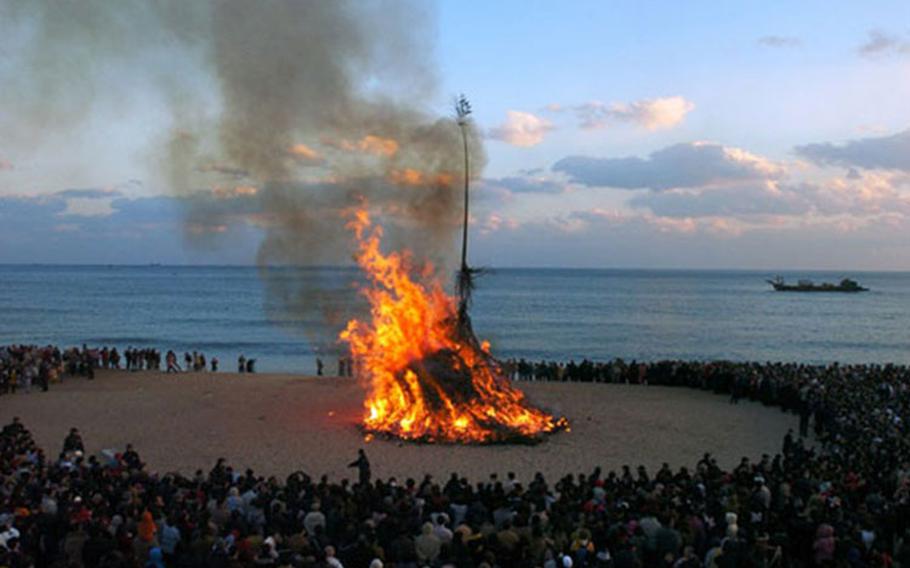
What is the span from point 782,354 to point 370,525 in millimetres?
63532

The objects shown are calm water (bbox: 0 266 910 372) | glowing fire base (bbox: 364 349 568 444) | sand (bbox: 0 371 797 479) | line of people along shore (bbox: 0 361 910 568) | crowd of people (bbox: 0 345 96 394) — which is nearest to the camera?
line of people along shore (bbox: 0 361 910 568)

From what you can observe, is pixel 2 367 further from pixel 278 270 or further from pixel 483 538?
pixel 483 538

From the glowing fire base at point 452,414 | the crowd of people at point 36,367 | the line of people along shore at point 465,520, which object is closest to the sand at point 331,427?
the glowing fire base at point 452,414

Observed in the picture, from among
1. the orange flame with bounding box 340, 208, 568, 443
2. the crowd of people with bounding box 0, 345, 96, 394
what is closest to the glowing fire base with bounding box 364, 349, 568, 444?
the orange flame with bounding box 340, 208, 568, 443

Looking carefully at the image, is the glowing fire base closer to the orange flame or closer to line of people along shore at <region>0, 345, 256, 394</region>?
the orange flame

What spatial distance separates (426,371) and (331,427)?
392 cm

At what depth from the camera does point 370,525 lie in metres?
11.6

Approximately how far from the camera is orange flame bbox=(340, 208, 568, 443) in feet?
76.9

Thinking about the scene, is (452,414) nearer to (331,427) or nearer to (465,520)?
(331,427)

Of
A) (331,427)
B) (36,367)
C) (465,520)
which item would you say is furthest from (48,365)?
(465,520)

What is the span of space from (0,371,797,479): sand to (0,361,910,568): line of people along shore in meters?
4.24

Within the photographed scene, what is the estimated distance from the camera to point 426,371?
933 inches

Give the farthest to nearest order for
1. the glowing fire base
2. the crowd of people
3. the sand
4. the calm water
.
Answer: the calm water, the crowd of people, the glowing fire base, the sand

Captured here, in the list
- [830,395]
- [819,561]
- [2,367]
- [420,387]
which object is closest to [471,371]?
[420,387]
